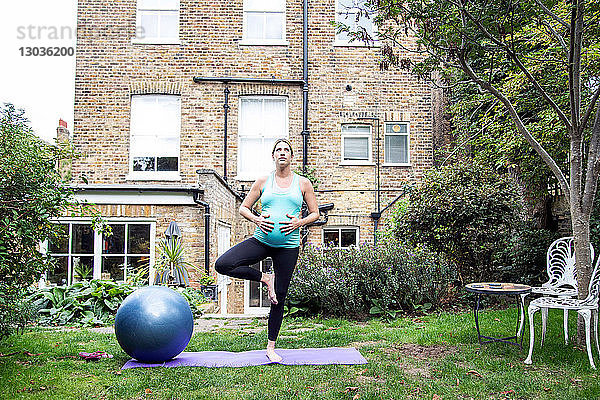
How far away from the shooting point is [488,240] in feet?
34.0

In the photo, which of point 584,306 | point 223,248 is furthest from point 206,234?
point 584,306

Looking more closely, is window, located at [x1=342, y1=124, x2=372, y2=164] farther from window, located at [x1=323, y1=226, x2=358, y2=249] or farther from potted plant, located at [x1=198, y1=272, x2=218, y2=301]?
potted plant, located at [x1=198, y1=272, x2=218, y2=301]

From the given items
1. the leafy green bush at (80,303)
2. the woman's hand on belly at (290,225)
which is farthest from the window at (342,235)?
the woman's hand on belly at (290,225)

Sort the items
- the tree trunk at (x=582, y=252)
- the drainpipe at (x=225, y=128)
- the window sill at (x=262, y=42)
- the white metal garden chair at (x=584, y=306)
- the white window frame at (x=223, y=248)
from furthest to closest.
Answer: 1. the window sill at (x=262, y=42)
2. the drainpipe at (x=225, y=128)
3. the white window frame at (x=223, y=248)
4. the tree trunk at (x=582, y=252)
5. the white metal garden chair at (x=584, y=306)

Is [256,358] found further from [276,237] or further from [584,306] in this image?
[584,306]

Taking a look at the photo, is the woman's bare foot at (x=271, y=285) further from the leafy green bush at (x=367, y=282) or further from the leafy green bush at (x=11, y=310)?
the leafy green bush at (x=367, y=282)

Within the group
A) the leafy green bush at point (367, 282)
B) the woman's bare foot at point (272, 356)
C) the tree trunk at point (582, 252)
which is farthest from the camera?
the leafy green bush at point (367, 282)

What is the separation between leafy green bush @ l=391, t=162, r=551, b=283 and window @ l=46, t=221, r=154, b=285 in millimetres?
5260

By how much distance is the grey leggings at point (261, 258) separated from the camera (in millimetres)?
5277

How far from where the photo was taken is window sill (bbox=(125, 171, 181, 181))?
46.5ft

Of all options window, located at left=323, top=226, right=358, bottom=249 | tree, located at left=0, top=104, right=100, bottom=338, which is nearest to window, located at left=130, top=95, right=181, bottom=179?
window, located at left=323, top=226, right=358, bottom=249

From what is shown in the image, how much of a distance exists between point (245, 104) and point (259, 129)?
0.77 metres

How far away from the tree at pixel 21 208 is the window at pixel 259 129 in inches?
353

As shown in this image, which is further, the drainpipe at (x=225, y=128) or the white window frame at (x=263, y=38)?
the white window frame at (x=263, y=38)
